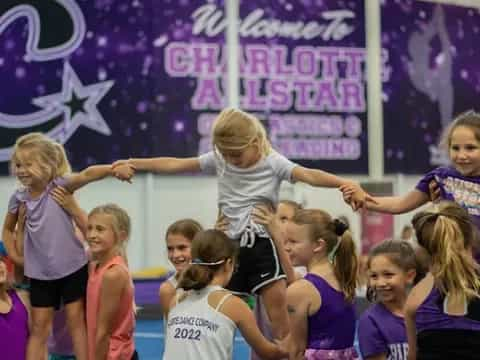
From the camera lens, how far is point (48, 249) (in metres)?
4.01

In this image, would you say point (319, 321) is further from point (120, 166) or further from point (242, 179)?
point (120, 166)

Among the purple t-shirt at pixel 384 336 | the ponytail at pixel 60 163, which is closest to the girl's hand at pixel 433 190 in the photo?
the purple t-shirt at pixel 384 336

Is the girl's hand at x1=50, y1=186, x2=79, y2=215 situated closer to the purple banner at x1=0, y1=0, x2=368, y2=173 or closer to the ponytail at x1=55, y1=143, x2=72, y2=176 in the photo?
the ponytail at x1=55, y1=143, x2=72, y2=176

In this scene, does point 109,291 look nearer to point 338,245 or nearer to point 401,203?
point 338,245

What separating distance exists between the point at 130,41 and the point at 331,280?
8.50 m

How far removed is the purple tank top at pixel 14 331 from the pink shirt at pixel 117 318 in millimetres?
288

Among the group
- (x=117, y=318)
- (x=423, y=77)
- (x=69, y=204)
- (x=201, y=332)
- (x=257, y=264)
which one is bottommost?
(x=117, y=318)

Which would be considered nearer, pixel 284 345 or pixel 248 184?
pixel 284 345

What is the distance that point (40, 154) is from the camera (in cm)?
404

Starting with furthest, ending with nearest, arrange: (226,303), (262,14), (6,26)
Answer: (262,14), (6,26), (226,303)

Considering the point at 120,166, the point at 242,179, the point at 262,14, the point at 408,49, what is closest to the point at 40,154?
the point at 120,166

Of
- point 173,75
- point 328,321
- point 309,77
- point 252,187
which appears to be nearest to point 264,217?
point 252,187

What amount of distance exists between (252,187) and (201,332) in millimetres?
821

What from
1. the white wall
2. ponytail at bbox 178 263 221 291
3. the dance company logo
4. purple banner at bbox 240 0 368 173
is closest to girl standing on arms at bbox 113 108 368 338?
ponytail at bbox 178 263 221 291
